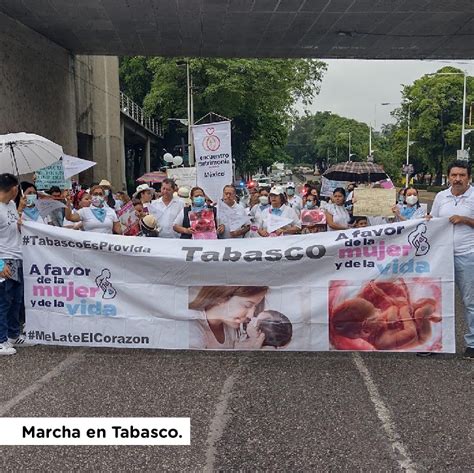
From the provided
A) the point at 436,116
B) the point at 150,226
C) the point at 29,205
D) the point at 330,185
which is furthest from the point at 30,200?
the point at 436,116

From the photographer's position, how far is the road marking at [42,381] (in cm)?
473

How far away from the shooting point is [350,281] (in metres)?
5.94

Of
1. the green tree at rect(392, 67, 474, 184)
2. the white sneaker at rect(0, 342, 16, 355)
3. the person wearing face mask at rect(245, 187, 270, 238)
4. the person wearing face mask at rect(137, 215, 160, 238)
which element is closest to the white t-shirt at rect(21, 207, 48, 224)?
the person wearing face mask at rect(137, 215, 160, 238)

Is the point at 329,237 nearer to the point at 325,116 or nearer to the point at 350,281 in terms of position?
the point at 350,281

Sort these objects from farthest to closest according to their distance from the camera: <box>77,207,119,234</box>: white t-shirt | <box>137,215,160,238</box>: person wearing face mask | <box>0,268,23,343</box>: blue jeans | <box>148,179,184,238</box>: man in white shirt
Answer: <box>148,179,184,238</box>: man in white shirt → <box>137,215,160,238</box>: person wearing face mask → <box>77,207,119,234</box>: white t-shirt → <box>0,268,23,343</box>: blue jeans

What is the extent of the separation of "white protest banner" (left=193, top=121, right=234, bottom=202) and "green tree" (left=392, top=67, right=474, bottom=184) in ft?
174

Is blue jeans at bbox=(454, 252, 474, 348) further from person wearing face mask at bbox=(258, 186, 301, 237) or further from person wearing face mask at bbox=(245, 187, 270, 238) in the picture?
person wearing face mask at bbox=(245, 187, 270, 238)

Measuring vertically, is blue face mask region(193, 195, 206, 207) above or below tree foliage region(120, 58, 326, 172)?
below

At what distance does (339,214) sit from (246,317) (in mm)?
3035

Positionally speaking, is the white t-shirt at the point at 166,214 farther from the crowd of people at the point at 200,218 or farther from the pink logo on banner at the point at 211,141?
the pink logo on banner at the point at 211,141

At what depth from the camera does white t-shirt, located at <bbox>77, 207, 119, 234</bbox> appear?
7395 mm

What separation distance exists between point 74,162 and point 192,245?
6.66 m

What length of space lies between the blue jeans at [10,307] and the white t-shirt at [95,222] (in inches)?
48.6

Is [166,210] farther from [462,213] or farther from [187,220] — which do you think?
[462,213]
